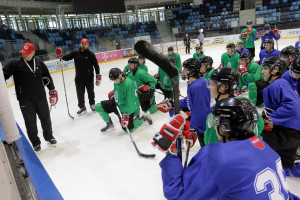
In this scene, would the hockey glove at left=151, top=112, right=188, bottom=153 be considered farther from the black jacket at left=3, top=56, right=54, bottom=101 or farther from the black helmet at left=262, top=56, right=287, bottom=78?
the black jacket at left=3, top=56, right=54, bottom=101

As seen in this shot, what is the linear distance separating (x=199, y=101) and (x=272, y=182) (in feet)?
5.02

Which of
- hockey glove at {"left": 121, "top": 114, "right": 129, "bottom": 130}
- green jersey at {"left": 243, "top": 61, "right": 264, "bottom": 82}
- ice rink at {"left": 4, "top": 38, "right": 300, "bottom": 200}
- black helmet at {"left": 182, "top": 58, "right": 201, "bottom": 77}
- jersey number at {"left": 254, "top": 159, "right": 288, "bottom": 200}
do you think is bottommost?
ice rink at {"left": 4, "top": 38, "right": 300, "bottom": 200}

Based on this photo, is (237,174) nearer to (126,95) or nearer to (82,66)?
(126,95)

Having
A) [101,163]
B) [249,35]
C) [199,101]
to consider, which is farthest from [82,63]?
[249,35]

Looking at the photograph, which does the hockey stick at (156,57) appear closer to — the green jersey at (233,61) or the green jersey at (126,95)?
the green jersey at (126,95)

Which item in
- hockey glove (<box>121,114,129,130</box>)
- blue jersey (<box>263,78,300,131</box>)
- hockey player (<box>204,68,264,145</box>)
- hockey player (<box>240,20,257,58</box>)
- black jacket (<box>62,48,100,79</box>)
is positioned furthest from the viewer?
hockey player (<box>240,20,257,58</box>)

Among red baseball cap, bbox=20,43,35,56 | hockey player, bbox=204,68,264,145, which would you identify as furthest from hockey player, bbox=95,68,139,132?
hockey player, bbox=204,68,264,145

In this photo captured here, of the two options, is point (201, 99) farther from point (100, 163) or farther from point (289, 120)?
point (100, 163)

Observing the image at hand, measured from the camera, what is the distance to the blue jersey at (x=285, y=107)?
221 cm

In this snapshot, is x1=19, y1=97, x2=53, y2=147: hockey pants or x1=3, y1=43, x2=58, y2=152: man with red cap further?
x1=19, y1=97, x2=53, y2=147: hockey pants

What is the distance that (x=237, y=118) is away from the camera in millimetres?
1086

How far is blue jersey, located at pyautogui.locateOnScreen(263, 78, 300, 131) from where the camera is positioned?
2209 millimetres

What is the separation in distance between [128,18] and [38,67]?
19636mm

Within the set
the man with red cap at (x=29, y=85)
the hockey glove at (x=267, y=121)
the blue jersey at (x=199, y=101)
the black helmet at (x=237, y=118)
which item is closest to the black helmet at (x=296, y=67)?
the hockey glove at (x=267, y=121)
